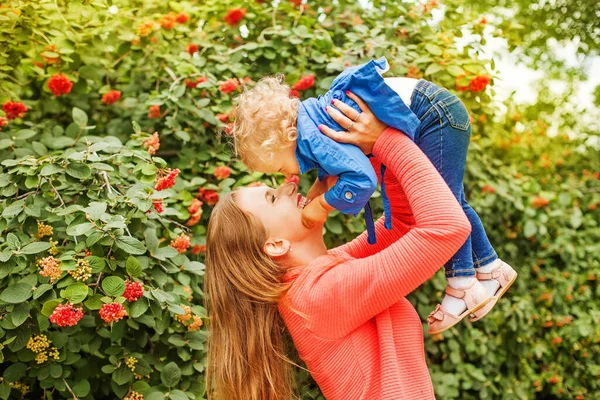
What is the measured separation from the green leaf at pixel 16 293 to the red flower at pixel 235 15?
175 cm

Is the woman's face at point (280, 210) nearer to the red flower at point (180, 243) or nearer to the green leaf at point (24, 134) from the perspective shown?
the red flower at point (180, 243)

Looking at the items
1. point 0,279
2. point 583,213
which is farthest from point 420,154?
point 583,213

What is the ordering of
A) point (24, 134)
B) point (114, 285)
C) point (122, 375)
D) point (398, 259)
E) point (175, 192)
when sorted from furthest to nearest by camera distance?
point (175, 192)
point (24, 134)
point (122, 375)
point (114, 285)
point (398, 259)

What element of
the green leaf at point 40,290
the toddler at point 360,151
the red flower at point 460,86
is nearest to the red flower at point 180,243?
the green leaf at point 40,290

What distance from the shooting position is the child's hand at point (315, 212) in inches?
65.0

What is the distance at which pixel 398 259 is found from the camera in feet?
4.93

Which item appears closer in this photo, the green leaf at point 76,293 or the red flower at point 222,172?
the green leaf at point 76,293

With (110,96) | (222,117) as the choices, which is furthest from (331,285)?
(110,96)

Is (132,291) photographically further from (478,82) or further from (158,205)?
(478,82)

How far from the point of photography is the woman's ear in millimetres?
1732

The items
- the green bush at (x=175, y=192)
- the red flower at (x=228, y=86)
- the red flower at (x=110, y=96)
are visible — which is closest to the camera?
the green bush at (x=175, y=192)

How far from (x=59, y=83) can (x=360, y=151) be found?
1691mm

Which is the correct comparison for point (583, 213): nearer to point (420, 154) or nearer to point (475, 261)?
point (475, 261)

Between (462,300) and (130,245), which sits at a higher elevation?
(462,300)
